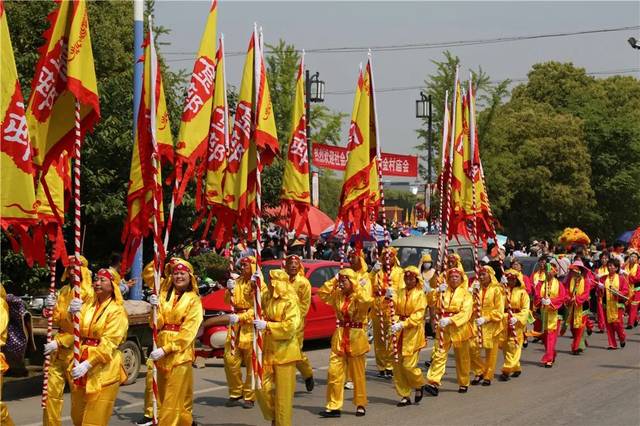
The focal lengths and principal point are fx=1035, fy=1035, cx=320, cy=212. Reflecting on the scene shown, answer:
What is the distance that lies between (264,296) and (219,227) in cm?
289

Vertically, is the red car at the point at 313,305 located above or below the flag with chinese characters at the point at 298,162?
below

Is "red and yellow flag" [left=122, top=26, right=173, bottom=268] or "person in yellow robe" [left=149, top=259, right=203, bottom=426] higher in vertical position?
"red and yellow flag" [left=122, top=26, right=173, bottom=268]

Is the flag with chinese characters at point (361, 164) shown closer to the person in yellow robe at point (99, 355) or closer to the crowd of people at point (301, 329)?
the crowd of people at point (301, 329)

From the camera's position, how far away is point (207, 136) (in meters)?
12.8

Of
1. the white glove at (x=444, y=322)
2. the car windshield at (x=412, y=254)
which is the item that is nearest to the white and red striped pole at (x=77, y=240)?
the white glove at (x=444, y=322)

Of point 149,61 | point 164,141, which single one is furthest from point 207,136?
point 149,61

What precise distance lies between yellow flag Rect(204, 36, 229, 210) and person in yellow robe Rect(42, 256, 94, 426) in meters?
3.20

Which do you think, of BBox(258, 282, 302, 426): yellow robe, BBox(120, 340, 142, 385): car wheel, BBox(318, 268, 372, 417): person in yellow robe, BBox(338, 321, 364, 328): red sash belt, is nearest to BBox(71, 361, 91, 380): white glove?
BBox(258, 282, 302, 426): yellow robe

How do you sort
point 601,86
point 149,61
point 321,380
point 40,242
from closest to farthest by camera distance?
point 40,242 < point 149,61 < point 321,380 < point 601,86

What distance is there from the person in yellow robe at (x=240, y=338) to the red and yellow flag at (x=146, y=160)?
1.34 meters

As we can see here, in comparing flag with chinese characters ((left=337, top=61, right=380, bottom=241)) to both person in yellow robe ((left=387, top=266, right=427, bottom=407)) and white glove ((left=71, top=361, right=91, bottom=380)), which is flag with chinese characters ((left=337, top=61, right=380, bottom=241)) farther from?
white glove ((left=71, top=361, right=91, bottom=380))

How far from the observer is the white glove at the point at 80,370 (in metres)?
8.59

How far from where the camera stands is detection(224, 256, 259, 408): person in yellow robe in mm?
12492

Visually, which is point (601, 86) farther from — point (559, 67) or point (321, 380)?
point (321, 380)
